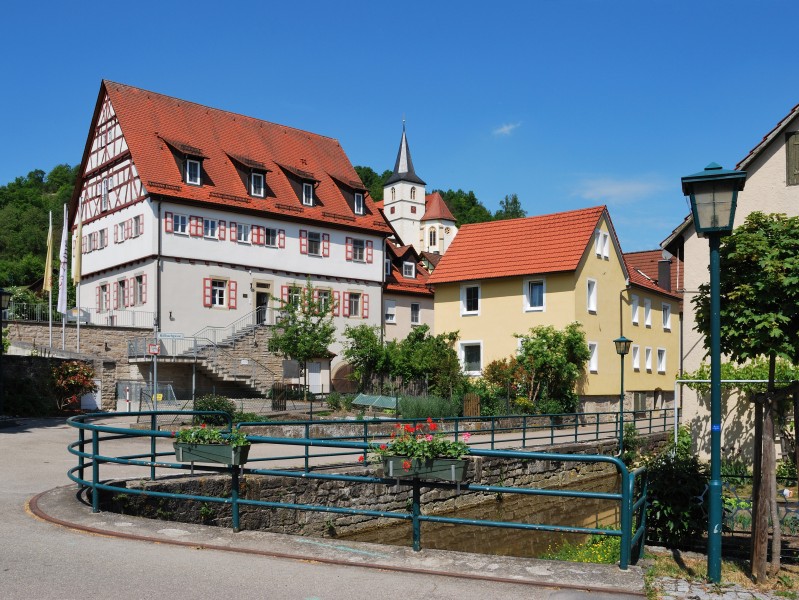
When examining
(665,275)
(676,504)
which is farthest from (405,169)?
(676,504)

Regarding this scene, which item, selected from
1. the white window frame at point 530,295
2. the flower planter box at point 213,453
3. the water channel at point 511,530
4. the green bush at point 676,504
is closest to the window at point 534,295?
the white window frame at point 530,295

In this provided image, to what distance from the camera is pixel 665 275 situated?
47344mm

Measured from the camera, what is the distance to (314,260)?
1725 inches

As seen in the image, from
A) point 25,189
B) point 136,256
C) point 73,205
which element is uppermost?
point 25,189

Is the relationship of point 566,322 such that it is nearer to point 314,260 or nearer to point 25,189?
point 314,260

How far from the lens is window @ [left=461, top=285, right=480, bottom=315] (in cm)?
3984

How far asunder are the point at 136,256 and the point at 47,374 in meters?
11.7

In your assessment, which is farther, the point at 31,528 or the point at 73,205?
the point at 73,205

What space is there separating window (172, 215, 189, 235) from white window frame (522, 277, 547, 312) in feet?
50.6

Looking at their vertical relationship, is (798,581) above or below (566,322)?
below

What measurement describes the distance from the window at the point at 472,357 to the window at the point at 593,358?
4.86 metres

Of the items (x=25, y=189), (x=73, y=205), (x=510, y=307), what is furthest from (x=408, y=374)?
(x=25, y=189)

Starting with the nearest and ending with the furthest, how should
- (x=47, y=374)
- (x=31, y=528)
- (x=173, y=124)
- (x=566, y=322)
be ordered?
(x=31, y=528) → (x=47, y=374) → (x=566, y=322) → (x=173, y=124)

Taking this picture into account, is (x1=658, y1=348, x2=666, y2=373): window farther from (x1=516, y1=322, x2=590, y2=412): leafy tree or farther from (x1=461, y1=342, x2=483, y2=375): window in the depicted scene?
(x1=461, y1=342, x2=483, y2=375): window
